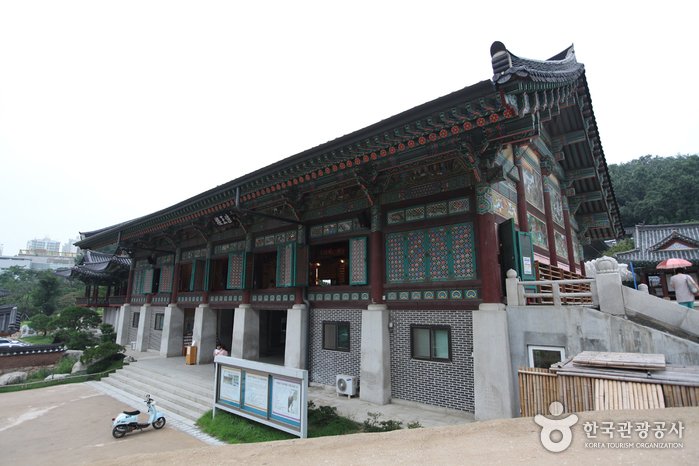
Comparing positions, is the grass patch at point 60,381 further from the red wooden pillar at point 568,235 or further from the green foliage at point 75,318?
the red wooden pillar at point 568,235

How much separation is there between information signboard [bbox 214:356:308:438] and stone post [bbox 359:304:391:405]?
3189 mm

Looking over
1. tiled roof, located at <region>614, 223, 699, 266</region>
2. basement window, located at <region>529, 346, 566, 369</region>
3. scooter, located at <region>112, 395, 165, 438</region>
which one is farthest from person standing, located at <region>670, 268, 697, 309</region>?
tiled roof, located at <region>614, 223, 699, 266</region>

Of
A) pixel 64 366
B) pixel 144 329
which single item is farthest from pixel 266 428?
pixel 64 366

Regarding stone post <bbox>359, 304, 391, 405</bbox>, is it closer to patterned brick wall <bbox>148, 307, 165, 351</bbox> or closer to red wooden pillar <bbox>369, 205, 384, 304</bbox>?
red wooden pillar <bbox>369, 205, 384, 304</bbox>

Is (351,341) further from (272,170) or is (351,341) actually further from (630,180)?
(630,180)

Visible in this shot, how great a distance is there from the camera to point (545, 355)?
828 cm

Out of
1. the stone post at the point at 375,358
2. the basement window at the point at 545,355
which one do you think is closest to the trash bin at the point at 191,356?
the stone post at the point at 375,358

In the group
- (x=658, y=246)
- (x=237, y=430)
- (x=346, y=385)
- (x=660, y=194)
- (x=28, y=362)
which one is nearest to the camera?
(x=237, y=430)

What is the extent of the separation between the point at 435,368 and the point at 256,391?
187 inches

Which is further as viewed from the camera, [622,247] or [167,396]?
[622,247]

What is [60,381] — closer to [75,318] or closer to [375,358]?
[75,318]

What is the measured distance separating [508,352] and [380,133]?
6106 mm

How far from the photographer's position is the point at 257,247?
1559 cm

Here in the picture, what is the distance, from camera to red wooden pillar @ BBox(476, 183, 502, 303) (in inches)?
349
